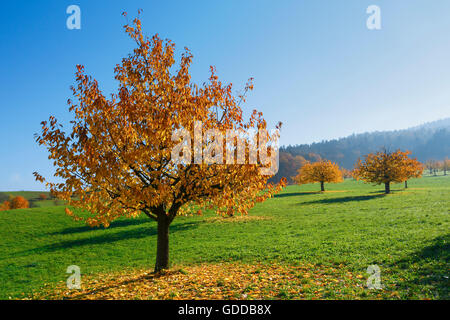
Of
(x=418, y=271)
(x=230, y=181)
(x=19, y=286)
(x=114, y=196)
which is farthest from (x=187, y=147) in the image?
(x=19, y=286)

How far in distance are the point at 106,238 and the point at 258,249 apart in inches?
673

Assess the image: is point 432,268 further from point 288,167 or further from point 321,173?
point 288,167

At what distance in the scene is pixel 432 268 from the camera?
1052cm

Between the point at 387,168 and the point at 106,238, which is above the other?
the point at 387,168

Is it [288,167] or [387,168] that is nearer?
[387,168]

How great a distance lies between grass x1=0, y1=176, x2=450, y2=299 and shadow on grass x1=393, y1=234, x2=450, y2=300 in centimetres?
3

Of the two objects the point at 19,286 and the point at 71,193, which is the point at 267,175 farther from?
the point at 19,286

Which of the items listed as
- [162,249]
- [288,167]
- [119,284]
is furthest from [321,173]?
[288,167]

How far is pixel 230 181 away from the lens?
1201 centimetres

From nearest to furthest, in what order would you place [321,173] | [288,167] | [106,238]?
[106,238] < [321,173] < [288,167]

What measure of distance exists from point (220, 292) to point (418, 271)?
774 centimetres

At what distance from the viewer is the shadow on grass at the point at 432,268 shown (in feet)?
29.1

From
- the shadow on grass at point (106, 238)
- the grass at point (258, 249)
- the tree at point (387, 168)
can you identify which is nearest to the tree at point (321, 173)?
the tree at point (387, 168)

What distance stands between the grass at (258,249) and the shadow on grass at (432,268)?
26 millimetres
